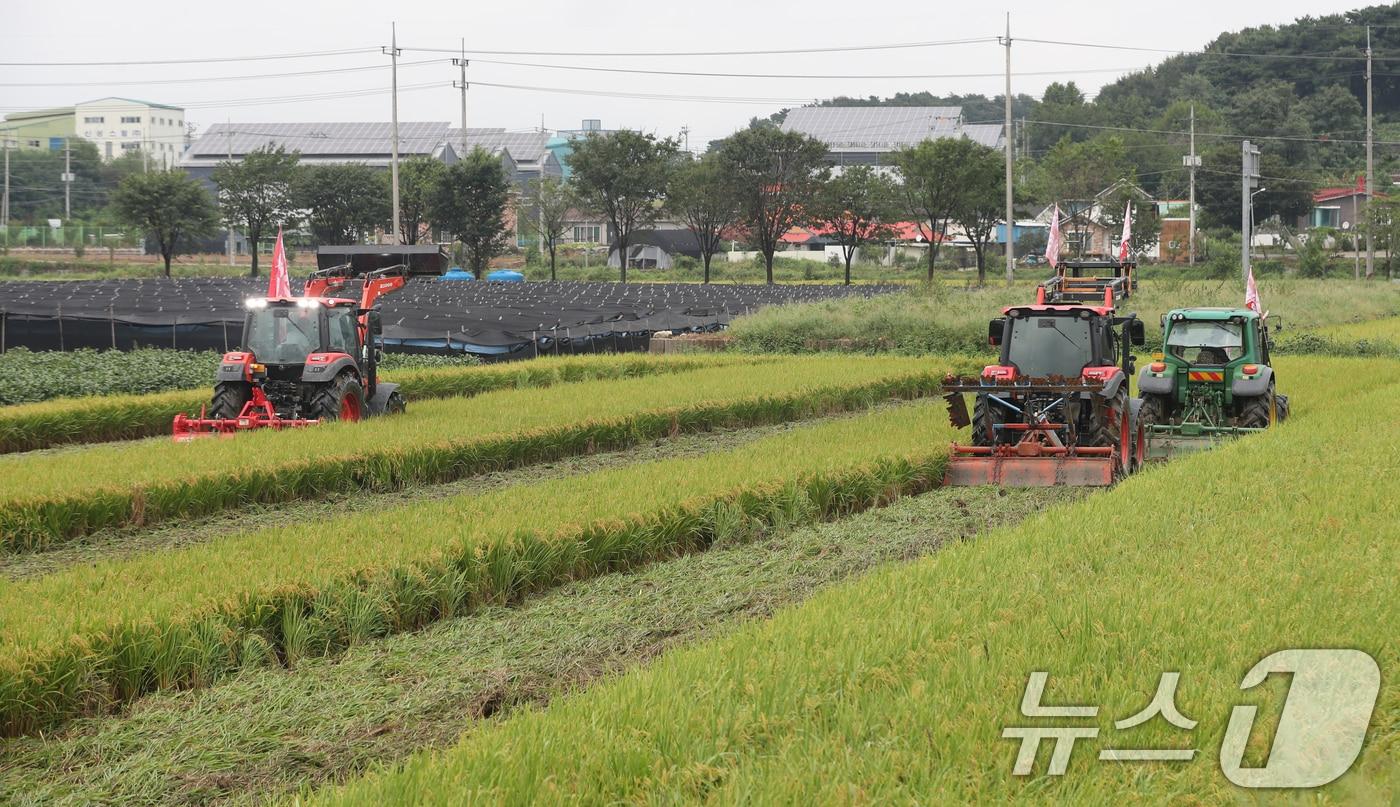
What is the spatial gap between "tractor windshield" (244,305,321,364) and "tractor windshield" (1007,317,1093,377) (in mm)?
8360

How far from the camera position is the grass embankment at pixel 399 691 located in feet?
18.9

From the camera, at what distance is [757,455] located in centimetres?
1358

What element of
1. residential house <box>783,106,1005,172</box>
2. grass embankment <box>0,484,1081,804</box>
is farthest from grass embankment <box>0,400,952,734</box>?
residential house <box>783,106,1005,172</box>

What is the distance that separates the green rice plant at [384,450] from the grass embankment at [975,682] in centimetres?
691

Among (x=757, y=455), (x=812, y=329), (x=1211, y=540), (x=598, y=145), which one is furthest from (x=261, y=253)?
(x=1211, y=540)

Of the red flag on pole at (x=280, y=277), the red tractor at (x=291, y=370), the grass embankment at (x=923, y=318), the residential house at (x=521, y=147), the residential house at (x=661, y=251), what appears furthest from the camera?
the residential house at (x=521, y=147)

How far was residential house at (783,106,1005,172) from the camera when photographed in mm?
103438

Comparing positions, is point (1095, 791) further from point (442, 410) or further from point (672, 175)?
point (672, 175)

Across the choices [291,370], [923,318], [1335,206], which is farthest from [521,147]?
[291,370]

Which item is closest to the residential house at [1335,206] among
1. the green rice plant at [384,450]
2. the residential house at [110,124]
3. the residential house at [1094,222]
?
the residential house at [1094,222]

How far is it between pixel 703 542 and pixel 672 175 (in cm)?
5443

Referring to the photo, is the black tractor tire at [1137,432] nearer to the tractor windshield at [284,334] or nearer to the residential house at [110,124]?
the tractor windshield at [284,334]

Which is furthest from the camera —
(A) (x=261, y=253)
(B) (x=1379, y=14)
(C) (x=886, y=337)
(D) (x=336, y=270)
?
(B) (x=1379, y=14)

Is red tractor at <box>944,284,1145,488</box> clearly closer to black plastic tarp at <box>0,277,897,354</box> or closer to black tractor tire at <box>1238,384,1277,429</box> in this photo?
black tractor tire at <box>1238,384,1277,429</box>
